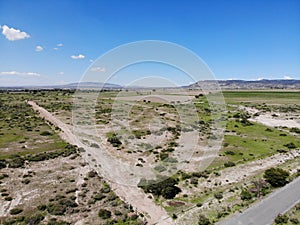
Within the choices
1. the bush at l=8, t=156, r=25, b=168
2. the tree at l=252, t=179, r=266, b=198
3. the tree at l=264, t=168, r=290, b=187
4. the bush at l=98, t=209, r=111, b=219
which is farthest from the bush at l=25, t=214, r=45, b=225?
the tree at l=264, t=168, r=290, b=187

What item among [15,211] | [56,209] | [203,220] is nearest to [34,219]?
[56,209]

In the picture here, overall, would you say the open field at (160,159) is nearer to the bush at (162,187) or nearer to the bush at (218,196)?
the bush at (218,196)

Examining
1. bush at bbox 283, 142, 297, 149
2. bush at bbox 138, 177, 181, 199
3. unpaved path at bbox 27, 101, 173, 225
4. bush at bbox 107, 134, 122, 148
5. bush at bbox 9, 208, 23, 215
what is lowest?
bush at bbox 9, 208, 23, 215

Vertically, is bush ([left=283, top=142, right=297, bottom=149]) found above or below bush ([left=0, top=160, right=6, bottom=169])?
above

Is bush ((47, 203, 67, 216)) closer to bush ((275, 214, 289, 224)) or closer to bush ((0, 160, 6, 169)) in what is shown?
bush ((0, 160, 6, 169))

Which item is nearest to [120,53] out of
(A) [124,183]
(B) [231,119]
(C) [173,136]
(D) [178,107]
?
(A) [124,183]

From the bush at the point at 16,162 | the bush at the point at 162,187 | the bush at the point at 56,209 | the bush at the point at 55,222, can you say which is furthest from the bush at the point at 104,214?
the bush at the point at 16,162

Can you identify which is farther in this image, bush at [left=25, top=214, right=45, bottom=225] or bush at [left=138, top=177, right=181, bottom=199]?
bush at [left=138, top=177, right=181, bottom=199]

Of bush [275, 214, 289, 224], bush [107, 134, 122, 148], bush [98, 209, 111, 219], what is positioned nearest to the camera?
bush [275, 214, 289, 224]

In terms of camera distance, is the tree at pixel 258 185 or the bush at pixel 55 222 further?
the tree at pixel 258 185
